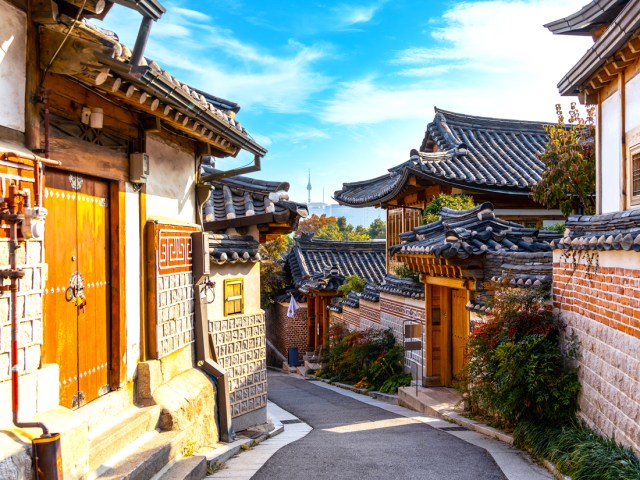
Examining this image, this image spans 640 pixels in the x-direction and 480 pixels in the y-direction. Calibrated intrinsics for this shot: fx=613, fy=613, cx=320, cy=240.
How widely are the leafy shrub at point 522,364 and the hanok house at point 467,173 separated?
7903mm

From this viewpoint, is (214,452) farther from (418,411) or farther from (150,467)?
(418,411)

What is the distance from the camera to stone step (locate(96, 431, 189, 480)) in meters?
5.63

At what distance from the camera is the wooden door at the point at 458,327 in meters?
13.1

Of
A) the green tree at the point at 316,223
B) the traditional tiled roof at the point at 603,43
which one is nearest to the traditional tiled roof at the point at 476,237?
the traditional tiled roof at the point at 603,43

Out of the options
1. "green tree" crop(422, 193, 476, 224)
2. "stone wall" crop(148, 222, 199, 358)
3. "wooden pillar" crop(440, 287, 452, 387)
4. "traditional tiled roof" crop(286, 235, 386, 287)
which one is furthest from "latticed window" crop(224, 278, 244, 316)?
"traditional tiled roof" crop(286, 235, 386, 287)

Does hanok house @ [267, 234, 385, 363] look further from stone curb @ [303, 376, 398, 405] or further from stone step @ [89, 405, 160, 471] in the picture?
stone step @ [89, 405, 160, 471]

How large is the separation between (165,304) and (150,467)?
7.63 ft

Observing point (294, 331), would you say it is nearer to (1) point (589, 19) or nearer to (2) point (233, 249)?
(2) point (233, 249)

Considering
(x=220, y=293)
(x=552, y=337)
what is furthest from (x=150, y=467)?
(x=552, y=337)

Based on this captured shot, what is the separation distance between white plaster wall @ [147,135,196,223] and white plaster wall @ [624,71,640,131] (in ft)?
21.6

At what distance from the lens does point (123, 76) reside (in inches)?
221

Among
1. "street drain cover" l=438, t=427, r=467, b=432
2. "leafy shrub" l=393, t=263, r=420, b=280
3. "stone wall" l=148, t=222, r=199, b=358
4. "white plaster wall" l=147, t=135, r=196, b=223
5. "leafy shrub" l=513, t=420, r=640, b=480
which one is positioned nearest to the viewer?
→ "leafy shrub" l=513, t=420, r=640, b=480

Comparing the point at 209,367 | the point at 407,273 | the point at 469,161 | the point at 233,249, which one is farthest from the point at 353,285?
the point at 209,367

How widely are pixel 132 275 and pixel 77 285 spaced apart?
1099 mm
